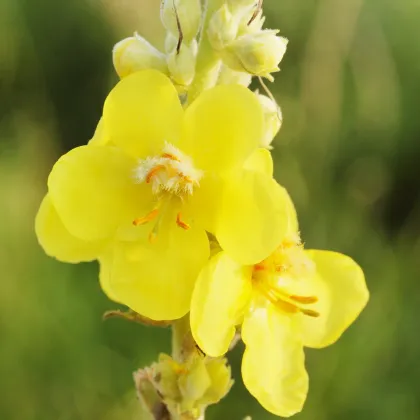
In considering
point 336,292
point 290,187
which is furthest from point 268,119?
point 290,187

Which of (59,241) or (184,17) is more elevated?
(184,17)

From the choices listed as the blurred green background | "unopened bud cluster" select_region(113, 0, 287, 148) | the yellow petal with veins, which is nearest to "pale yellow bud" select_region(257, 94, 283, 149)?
"unopened bud cluster" select_region(113, 0, 287, 148)

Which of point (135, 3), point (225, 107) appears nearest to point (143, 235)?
point (225, 107)

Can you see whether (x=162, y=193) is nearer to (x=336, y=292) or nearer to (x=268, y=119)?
(x=268, y=119)

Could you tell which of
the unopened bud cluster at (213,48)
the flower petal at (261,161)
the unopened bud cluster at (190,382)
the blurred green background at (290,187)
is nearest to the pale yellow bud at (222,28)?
the unopened bud cluster at (213,48)

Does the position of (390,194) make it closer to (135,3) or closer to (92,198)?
(135,3)

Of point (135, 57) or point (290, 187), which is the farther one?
point (290, 187)

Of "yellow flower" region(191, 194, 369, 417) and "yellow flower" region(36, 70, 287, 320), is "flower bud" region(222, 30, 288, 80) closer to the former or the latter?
"yellow flower" region(36, 70, 287, 320)
